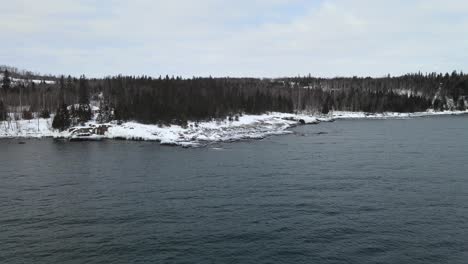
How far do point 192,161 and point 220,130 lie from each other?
5457 centimetres

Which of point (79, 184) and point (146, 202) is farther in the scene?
point (79, 184)

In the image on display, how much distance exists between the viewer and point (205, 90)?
18062 cm

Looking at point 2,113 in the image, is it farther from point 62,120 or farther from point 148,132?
point 148,132

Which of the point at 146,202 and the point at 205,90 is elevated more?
the point at 205,90

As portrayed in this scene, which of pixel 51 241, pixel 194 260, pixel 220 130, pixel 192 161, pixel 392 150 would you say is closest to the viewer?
pixel 194 260

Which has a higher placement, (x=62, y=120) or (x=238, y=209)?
(x=62, y=120)

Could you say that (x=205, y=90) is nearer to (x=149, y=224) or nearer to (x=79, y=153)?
(x=79, y=153)

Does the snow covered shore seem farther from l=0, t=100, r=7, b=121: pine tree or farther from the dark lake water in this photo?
the dark lake water

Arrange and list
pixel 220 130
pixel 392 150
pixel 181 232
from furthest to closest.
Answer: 1. pixel 220 130
2. pixel 392 150
3. pixel 181 232

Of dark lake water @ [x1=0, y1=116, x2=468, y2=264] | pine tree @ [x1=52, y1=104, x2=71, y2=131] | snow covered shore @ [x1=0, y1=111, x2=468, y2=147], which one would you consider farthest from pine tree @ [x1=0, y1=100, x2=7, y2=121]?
dark lake water @ [x1=0, y1=116, x2=468, y2=264]

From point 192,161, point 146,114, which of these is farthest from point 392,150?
point 146,114

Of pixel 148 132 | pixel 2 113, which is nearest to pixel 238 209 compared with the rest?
pixel 148 132

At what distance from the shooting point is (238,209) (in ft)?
124

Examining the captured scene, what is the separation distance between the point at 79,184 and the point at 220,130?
73573 millimetres
